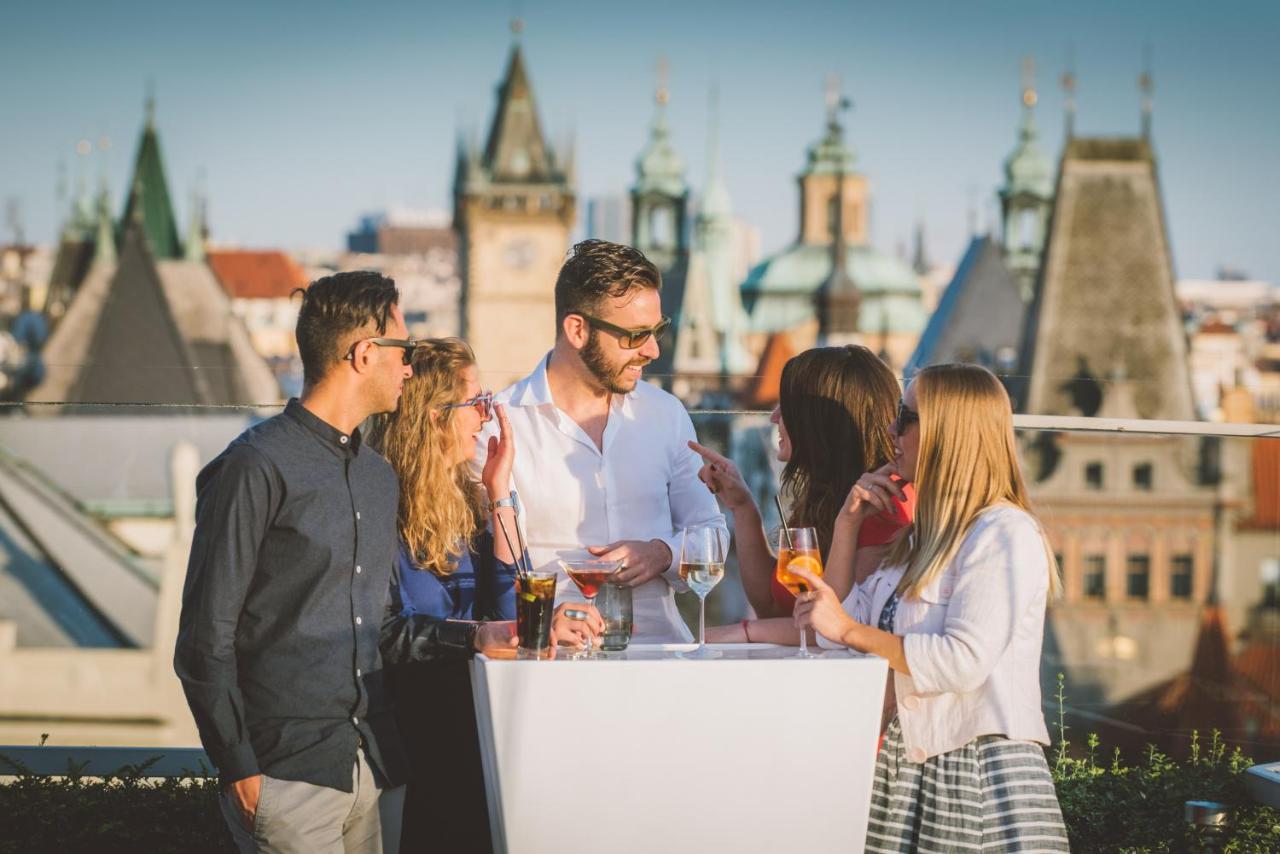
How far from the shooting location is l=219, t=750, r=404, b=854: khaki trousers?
301 centimetres

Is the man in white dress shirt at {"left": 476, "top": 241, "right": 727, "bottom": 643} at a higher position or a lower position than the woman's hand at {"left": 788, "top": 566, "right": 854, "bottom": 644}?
higher

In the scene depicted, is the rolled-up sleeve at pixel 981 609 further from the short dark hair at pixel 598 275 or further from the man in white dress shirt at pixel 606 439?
the short dark hair at pixel 598 275

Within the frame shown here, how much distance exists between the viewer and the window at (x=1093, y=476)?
220 ft

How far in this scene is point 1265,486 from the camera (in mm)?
55094

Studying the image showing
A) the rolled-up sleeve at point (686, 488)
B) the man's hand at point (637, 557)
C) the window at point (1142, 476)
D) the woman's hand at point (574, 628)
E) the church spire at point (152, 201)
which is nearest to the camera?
the woman's hand at point (574, 628)

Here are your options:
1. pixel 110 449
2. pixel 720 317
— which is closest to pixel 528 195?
pixel 720 317

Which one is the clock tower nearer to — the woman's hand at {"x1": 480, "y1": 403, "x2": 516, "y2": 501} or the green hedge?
the green hedge

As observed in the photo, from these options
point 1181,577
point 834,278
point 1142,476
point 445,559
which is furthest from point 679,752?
point 834,278

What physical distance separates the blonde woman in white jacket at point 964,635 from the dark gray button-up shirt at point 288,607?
0.83 metres

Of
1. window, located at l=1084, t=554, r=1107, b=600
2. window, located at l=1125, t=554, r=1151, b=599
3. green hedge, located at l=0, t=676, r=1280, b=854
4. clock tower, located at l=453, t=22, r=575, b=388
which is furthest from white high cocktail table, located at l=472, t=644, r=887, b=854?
clock tower, located at l=453, t=22, r=575, b=388

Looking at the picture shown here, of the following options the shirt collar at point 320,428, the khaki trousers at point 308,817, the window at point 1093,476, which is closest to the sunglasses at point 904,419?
the shirt collar at point 320,428

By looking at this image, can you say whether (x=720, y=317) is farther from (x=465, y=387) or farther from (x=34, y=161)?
(x=465, y=387)

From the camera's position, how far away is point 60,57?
298 ft

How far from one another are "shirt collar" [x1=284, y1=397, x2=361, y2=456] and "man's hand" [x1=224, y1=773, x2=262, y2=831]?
606 millimetres
